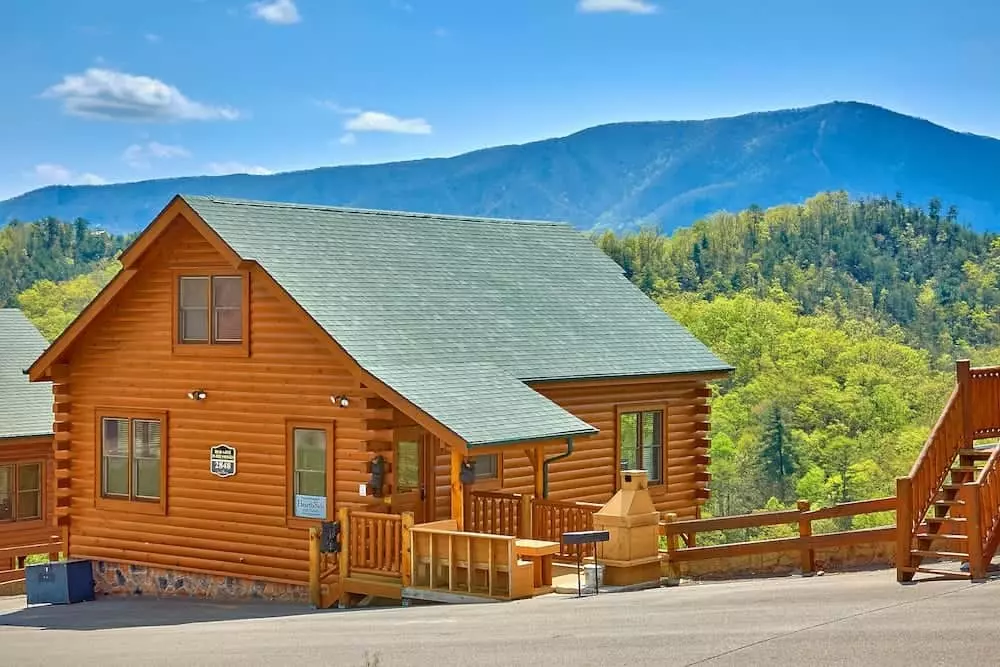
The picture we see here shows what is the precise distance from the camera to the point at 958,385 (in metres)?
18.7

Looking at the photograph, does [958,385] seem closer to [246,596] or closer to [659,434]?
[659,434]

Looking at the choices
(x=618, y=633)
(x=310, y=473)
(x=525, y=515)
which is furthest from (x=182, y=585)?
(x=618, y=633)

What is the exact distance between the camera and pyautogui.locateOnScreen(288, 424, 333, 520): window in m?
21.4

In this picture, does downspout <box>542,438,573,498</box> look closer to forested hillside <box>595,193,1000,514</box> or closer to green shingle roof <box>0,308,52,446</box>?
green shingle roof <box>0,308,52,446</box>

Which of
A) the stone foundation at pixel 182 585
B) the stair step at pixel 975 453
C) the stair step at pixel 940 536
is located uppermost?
the stair step at pixel 975 453

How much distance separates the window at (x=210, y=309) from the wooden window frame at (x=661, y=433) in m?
6.78

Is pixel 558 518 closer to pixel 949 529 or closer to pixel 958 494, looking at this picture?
pixel 949 529

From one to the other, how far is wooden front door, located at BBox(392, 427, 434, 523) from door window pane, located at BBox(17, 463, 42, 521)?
12.9 m

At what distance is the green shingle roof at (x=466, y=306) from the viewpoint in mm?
20875

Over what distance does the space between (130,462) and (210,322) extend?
3022mm

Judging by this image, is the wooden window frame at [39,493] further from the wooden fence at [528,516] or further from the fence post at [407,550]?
the fence post at [407,550]

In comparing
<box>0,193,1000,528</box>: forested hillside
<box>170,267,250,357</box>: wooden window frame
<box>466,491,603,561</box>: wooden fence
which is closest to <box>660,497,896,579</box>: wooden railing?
<box>466,491,603,561</box>: wooden fence

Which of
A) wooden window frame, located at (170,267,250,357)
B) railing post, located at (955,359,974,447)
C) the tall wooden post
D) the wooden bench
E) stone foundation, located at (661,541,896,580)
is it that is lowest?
stone foundation, located at (661,541,896,580)

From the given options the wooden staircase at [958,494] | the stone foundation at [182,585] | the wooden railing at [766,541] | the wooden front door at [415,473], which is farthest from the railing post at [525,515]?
the wooden staircase at [958,494]
